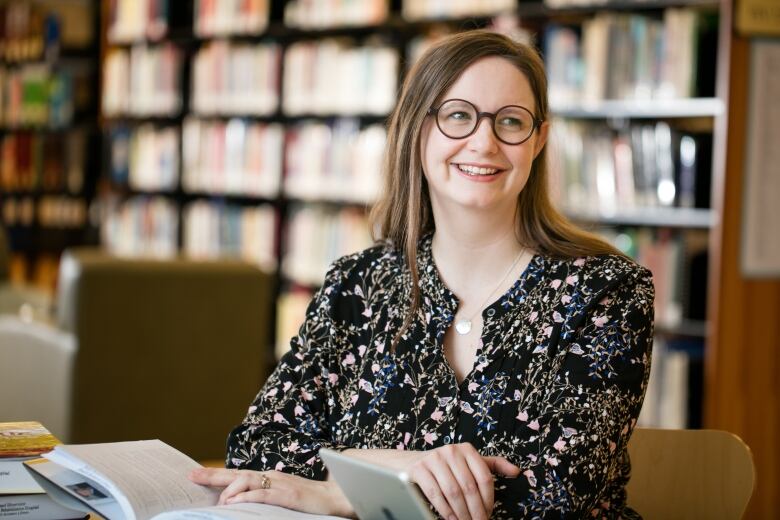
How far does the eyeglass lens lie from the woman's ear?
6 centimetres

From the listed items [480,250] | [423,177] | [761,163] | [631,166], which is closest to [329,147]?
[631,166]

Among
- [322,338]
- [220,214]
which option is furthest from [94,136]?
[322,338]

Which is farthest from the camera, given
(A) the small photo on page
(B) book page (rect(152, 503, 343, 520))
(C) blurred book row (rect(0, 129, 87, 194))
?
(C) blurred book row (rect(0, 129, 87, 194))

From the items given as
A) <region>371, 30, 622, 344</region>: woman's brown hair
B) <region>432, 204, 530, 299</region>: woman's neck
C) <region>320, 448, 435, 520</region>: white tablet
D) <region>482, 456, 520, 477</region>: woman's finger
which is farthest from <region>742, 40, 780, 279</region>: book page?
<region>320, 448, 435, 520</region>: white tablet

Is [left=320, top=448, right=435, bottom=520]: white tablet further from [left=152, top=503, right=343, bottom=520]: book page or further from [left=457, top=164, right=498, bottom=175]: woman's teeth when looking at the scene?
[left=457, top=164, right=498, bottom=175]: woman's teeth

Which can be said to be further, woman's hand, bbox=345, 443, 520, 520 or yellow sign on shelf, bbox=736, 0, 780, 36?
yellow sign on shelf, bbox=736, 0, 780, 36

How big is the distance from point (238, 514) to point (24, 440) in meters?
0.46

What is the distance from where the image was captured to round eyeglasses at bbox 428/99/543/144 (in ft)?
5.84

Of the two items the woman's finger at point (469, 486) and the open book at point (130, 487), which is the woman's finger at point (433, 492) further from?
the open book at point (130, 487)

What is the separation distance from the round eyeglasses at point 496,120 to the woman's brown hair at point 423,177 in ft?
0.10

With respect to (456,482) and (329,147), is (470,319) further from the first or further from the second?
(329,147)

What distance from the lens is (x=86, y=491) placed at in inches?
55.7

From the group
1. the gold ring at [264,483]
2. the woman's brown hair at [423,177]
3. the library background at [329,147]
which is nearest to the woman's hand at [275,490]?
the gold ring at [264,483]

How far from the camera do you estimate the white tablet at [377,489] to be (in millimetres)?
1129
